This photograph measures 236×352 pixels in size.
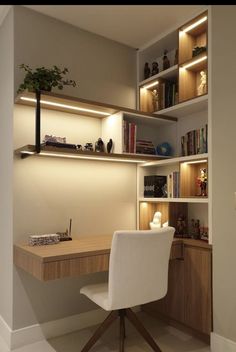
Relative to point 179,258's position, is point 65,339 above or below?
below

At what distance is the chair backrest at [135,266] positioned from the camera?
6.24 ft

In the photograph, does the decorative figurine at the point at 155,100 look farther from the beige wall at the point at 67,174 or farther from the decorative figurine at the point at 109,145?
the decorative figurine at the point at 109,145

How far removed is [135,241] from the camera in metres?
1.91

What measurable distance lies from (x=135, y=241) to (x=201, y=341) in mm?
1136

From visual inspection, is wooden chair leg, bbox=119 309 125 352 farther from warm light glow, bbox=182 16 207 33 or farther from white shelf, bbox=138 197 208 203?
warm light glow, bbox=182 16 207 33

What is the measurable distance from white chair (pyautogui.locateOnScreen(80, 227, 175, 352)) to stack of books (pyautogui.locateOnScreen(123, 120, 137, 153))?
0.95 metres

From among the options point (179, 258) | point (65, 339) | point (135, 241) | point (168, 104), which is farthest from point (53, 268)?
point (168, 104)

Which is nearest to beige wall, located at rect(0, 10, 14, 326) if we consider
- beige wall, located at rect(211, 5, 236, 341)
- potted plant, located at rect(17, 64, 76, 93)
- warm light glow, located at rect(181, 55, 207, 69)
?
potted plant, located at rect(17, 64, 76, 93)

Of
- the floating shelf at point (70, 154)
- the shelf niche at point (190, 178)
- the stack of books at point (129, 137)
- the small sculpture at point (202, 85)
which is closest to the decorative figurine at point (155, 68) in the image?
the small sculpture at point (202, 85)

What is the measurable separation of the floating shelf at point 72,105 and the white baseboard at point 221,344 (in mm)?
1899

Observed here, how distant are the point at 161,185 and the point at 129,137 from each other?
580 mm

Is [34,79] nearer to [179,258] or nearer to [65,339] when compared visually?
[179,258]

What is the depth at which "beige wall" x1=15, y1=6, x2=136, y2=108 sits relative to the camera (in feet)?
8.16

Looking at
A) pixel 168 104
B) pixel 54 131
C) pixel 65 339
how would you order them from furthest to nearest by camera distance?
pixel 168 104, pixel 54 131, pixel 65 339
